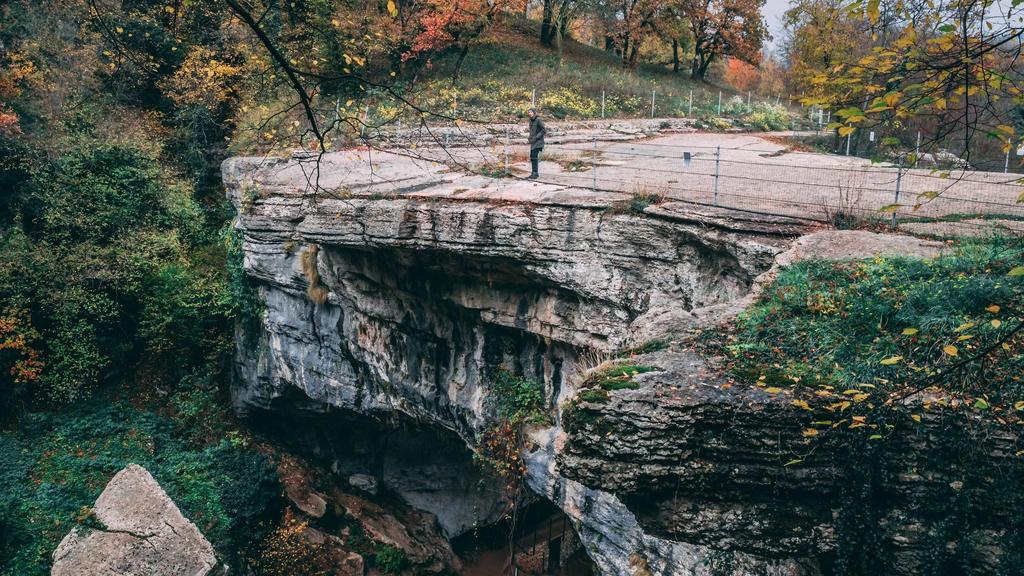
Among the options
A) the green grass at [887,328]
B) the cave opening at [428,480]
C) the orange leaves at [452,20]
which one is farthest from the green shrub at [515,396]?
the orange leaves at [452,20]

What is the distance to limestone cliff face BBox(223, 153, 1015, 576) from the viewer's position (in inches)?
241

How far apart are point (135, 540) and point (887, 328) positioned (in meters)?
12.6

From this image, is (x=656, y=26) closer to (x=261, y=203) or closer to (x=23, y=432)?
(x=261, y=203)

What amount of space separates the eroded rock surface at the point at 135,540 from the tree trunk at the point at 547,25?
74.5 feet

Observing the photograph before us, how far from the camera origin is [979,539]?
566 centimetres

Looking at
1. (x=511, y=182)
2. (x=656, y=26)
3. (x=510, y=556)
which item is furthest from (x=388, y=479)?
(x=656, y=26)

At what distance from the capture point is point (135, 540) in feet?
39.2

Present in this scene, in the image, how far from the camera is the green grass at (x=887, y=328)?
18.7 feet

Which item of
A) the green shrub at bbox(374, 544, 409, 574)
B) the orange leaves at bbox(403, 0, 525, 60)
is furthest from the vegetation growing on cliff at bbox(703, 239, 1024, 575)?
the orange leaves at bbox(403, 0, 525, 60)

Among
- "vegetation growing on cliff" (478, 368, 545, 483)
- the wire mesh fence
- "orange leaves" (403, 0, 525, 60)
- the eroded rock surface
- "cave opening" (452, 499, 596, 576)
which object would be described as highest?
"orange leaves" (403, 0, 525, 60)

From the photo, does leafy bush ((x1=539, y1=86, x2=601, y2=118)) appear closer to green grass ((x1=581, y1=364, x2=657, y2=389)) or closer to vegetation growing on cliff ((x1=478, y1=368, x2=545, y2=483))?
vegetation growing on cliff ((x1=478, y1=368, x2=545, y2=483))

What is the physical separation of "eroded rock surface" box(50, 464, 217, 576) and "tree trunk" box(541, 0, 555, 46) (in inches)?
894

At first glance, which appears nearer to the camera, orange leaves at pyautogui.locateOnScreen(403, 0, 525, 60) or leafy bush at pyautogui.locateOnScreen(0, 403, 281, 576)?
leafy bush at pyautogui.locateOnScreen(0, 403, 281, 576)

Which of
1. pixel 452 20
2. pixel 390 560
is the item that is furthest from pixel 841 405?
pixel 452 20
